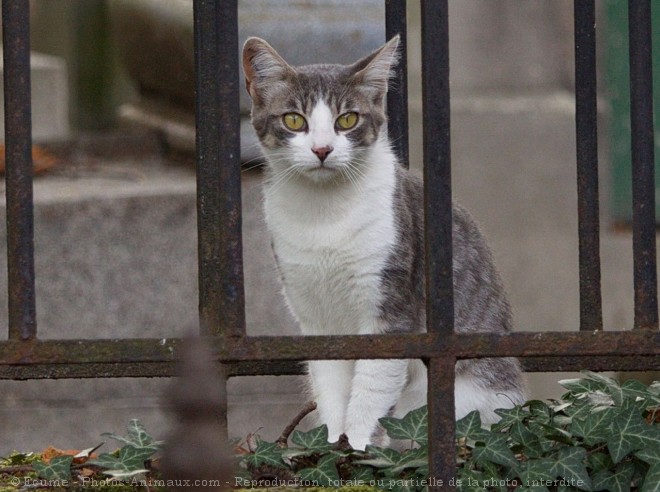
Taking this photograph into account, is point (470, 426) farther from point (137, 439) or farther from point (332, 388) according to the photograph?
point (332, 388)

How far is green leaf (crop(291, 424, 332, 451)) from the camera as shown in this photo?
2.10 m

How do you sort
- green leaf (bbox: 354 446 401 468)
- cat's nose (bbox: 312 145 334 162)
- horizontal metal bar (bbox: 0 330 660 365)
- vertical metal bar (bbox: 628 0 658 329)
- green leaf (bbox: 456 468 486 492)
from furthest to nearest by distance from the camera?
cat's nose (bbox: 312 145 334 162) < green leaf (bbox: 354 446 401 468) < green leaf (bbox: 456 468 486 492) < vertical metal bar (bbox: 628 0 658 329) < horizontal metal bar (bbox: 0 330 660 365)

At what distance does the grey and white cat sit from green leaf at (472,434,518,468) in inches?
33.0

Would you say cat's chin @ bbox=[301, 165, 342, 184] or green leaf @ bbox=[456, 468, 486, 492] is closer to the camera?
green leaf @ bbox=[456, 468, 486, 492]

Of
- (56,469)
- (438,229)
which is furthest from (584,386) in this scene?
(56,469)

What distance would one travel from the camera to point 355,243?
2.93 m

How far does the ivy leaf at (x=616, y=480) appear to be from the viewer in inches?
77.0

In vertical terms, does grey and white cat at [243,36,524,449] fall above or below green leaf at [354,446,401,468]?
above

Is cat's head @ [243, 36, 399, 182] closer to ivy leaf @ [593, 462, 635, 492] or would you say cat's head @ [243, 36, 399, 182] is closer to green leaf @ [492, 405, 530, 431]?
green leaf @ [492, 405, 530, 431]

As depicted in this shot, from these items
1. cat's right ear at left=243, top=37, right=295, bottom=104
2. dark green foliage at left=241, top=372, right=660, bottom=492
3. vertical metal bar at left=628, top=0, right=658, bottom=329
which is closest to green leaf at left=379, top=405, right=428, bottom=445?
dark green foliage at left=241, top=372, right=660, bottom=492

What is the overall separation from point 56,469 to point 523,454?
2.65 ft

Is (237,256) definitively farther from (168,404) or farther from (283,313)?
(283,313)

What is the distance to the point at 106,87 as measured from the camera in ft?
20.1

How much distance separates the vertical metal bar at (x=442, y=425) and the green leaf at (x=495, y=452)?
26cm
